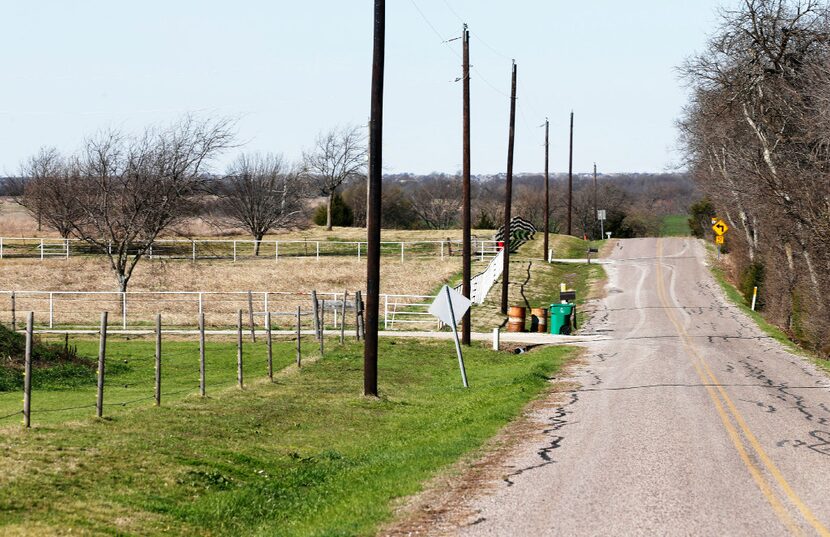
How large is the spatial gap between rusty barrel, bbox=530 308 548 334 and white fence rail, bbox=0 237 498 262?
2426cm

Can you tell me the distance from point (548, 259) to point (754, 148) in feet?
76.9

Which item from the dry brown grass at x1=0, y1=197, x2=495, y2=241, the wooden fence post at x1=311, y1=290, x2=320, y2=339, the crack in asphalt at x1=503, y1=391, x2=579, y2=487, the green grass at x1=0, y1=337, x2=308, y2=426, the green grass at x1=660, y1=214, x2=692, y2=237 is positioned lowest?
the green grass at x1=0, y1=337, x2=308, y2=426

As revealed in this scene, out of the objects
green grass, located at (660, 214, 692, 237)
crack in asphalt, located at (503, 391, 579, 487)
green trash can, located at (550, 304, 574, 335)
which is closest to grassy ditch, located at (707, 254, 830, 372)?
green trash can, located at (550, 304, 574, 335)

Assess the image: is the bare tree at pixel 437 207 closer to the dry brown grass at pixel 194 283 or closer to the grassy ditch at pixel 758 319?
the grassy ditch at pixel 758 319

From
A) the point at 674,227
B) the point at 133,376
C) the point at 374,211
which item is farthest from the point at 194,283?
the point at 674,227

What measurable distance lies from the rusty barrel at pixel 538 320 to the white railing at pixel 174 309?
413 cm

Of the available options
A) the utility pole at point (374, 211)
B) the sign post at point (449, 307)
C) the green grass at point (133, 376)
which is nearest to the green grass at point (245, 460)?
the utility pole at point (374, 211)

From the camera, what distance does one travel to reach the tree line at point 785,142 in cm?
3541

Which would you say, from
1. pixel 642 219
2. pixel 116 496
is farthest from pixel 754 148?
pixel 642 219

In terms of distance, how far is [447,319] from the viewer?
2438cm

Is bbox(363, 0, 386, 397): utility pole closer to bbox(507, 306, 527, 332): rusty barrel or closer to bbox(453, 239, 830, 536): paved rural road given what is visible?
bbox(453, 239, 830, 536): paved rural road

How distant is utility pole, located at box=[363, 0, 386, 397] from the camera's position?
21.9 meters

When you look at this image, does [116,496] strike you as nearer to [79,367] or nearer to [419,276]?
[79,367]

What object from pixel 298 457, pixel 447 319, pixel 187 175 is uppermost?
pixel 187 175
